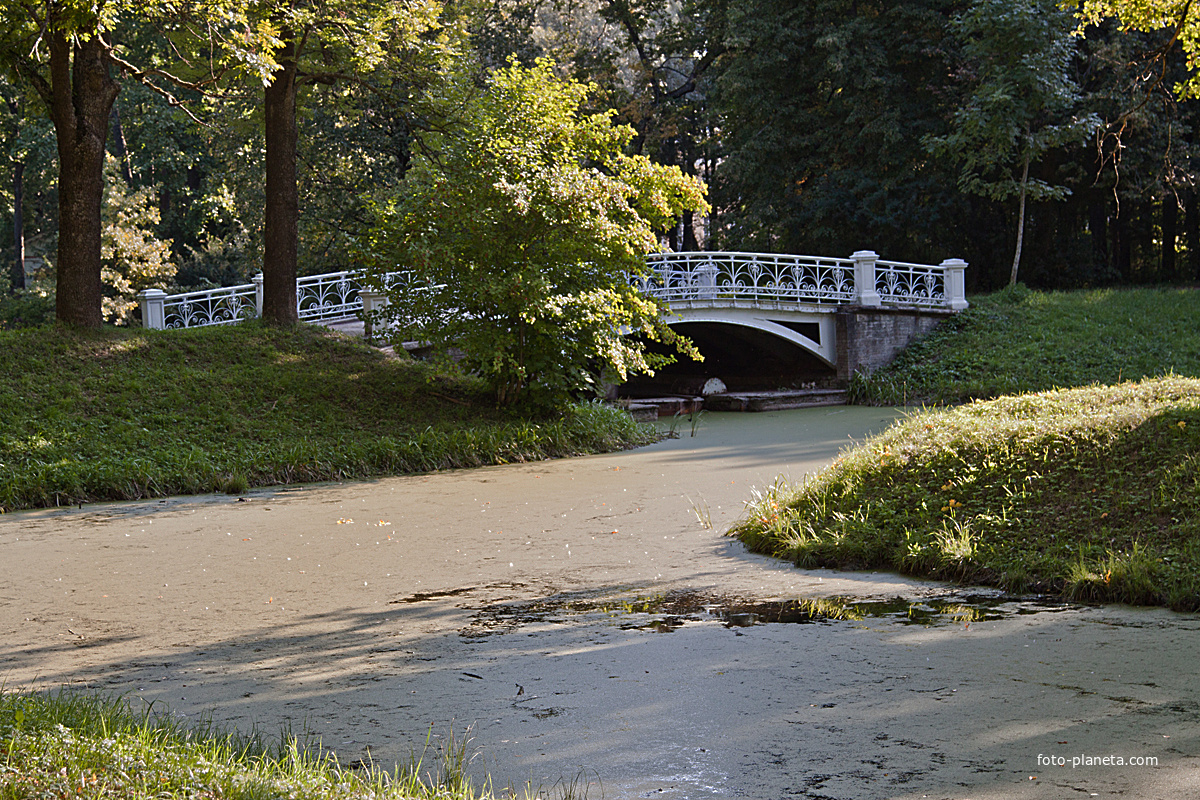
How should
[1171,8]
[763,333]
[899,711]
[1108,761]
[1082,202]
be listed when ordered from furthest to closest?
[1082,202], [763,333], [1171,8], [899,711], [1108,761]

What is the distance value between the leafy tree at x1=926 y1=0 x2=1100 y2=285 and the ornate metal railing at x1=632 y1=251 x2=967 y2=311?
2.88 meters

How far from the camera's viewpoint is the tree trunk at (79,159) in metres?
13.9

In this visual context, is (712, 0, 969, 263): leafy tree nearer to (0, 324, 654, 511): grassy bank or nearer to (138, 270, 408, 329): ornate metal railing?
(138, 270, 408, 329): ornate metal railing

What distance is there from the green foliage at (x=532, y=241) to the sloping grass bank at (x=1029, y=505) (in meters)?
5.93

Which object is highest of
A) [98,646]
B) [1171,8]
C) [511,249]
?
[1171,8]

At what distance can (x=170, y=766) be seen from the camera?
2.77 meters

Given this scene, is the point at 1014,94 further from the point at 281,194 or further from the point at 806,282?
the point at 281,194

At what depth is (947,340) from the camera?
22719 mm

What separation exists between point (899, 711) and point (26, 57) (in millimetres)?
14511

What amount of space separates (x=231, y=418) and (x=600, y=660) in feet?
30.4

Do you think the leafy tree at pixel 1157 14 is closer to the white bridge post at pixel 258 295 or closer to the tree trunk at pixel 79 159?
the tree trunk at pixel 79 159

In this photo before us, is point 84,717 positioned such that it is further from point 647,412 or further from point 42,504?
point 647,412

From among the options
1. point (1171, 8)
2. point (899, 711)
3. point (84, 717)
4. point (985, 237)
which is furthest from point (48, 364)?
point (985, 237)

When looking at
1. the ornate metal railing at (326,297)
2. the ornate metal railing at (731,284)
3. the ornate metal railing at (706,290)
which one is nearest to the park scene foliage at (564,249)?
the ornate metal railing at (706,290)
